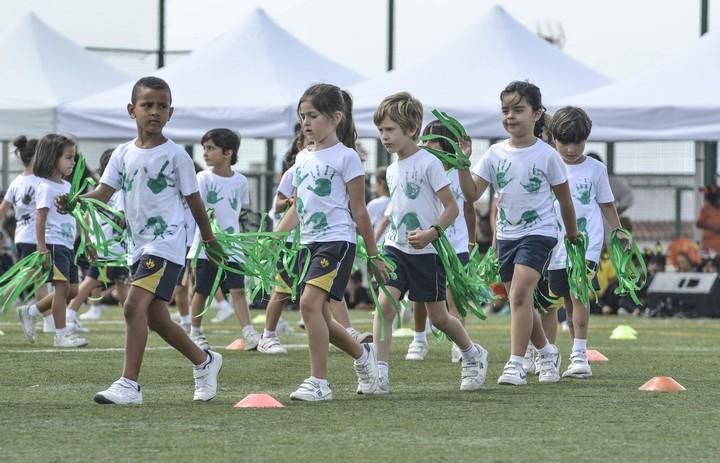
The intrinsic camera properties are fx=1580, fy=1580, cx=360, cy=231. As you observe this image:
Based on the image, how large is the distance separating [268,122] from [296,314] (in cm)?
242

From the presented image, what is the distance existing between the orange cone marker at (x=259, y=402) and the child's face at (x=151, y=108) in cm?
140

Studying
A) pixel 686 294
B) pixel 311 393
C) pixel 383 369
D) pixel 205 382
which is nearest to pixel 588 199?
pixel 383 369

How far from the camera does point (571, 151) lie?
10.2m

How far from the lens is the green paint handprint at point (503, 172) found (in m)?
9.08

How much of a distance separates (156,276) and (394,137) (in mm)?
1671

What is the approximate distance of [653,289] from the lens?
19.2m

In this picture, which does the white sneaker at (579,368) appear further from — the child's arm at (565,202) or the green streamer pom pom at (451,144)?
the green streamer pom pom at (451,144)

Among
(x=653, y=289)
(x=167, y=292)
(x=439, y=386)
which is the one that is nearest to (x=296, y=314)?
(x=653, y=289)

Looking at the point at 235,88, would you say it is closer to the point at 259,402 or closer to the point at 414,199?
the point at 414,199

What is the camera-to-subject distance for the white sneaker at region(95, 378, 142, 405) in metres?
7.74

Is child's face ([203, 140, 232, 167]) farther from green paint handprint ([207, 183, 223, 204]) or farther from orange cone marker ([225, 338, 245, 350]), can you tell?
orange cone marker ([225, 338, 245, 350])

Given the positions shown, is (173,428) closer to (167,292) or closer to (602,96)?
(167,292)

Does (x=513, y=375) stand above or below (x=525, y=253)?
below

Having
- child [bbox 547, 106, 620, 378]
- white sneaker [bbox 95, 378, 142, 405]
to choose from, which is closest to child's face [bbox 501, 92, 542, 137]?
child [bbox 547, 106, 620, 378]
